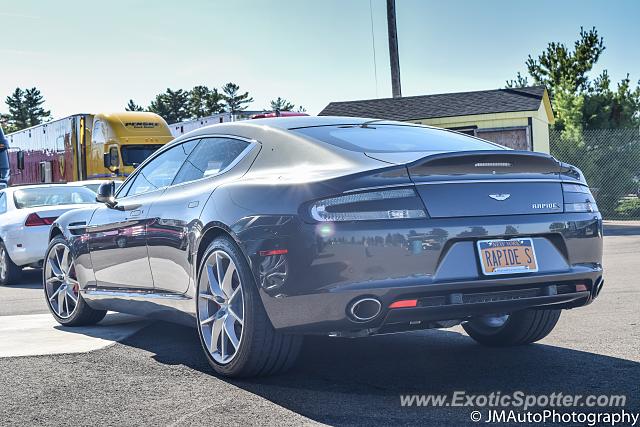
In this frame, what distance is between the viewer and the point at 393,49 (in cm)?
2662

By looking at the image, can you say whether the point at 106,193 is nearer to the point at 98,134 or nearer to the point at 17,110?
the point at 98,134

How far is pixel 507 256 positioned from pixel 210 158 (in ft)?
6.87

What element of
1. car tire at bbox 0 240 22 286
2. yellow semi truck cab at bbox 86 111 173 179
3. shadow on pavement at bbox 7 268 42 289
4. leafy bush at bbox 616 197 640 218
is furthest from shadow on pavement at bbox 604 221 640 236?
car tire at bbox 0 240 22 286

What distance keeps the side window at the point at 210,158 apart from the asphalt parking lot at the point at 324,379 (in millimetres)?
1154

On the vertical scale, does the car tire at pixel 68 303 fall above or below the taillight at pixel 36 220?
below

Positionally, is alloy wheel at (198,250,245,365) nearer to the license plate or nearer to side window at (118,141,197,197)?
side window at (118,141,197,197)

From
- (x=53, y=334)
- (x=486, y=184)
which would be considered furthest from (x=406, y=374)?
(x=53, y=334)

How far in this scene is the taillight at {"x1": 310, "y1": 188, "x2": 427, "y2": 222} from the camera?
451 cm

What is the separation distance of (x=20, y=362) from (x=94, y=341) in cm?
84

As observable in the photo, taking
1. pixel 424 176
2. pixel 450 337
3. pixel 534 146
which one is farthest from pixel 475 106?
pixel 424 176

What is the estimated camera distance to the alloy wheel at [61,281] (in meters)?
7.51

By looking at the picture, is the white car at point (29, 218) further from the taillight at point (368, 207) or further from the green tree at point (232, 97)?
the green tree at point (232, 97)

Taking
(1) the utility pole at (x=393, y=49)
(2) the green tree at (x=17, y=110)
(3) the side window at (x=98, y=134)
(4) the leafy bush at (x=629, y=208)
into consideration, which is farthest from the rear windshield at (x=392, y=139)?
(2) the green tree at (x=17, y=110)

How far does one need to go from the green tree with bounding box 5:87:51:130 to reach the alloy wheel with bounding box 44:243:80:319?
114 m
